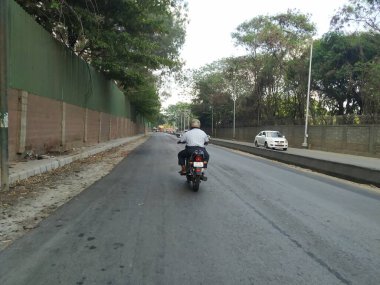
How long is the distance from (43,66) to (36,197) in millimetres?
8686

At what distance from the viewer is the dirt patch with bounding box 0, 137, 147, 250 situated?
6188 millimetres

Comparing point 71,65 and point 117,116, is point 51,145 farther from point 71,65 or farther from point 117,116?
point 117,116

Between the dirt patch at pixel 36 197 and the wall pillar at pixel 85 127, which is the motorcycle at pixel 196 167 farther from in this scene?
the wall pillar at pixel 85 127

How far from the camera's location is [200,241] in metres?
5.48

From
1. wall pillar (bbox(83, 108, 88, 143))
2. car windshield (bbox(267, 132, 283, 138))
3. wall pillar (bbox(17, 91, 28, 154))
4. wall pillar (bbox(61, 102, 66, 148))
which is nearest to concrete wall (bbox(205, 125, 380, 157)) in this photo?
car windshield (bbox(267, 132, 283, 138))

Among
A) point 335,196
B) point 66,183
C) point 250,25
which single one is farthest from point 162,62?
point 250,25

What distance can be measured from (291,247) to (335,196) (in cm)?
501

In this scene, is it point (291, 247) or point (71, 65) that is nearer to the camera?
point (291, 247)

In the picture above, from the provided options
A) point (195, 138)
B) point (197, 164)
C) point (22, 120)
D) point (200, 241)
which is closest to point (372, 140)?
point (195, 138)

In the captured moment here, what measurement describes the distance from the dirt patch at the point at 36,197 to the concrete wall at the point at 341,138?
825 inches

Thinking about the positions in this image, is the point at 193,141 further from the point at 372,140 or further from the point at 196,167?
the point at 372,140

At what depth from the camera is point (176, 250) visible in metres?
5.07

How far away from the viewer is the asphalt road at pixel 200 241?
168 inches

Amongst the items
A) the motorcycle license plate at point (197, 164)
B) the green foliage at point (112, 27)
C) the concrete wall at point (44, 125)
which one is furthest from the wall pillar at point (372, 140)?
the motorcycle license plate at point (197, 164)
